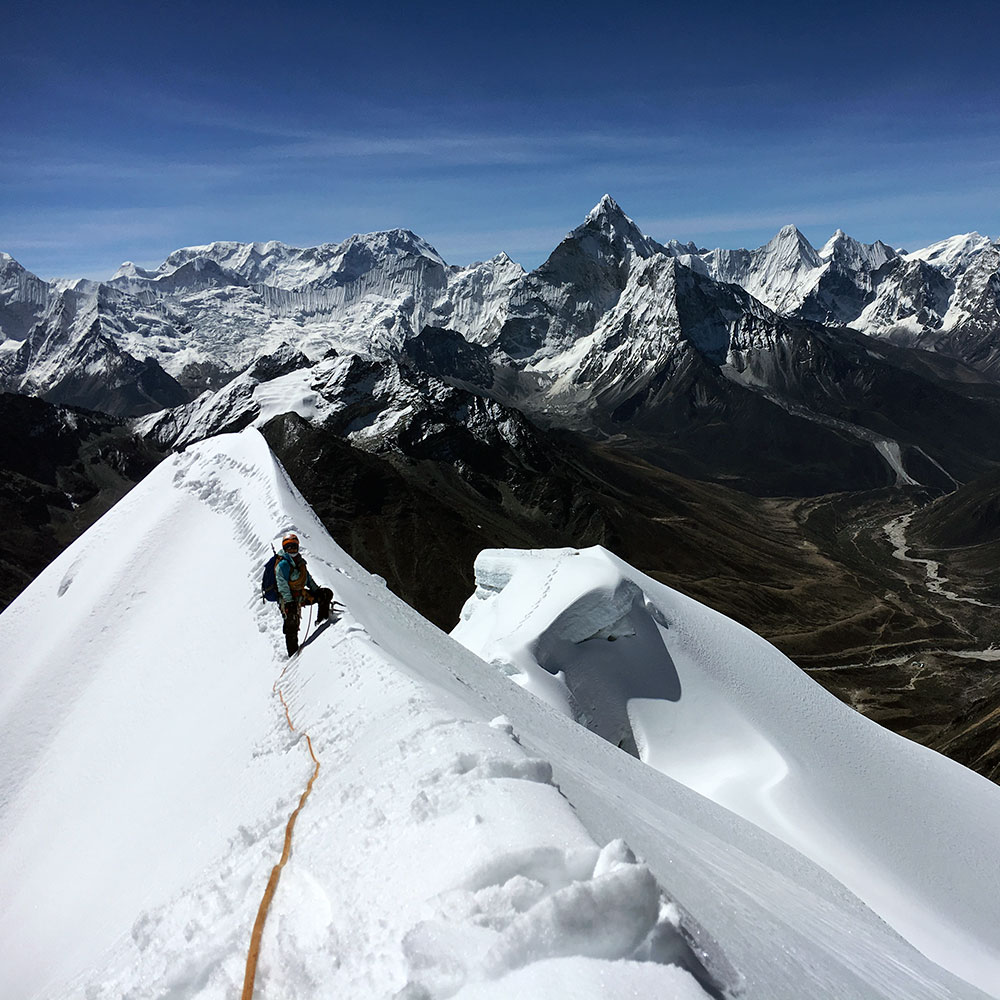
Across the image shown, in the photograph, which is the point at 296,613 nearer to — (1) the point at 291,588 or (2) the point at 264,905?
(1) the point at 291,588

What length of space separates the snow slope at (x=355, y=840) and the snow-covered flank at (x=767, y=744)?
682 centimetres

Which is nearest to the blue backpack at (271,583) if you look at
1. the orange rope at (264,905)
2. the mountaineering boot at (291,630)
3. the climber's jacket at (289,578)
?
the climber's jacket at (289,578)

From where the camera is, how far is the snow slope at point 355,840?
228 inches

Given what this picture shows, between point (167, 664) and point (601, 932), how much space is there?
16114 mm

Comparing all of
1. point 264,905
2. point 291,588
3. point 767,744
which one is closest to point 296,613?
point 291,588

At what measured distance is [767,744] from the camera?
92.5ft

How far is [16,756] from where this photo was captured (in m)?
17.7

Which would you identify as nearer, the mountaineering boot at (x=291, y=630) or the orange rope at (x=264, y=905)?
the orange rope at (x=264, y=905)

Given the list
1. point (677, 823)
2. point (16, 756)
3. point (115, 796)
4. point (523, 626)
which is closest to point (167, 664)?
point (16, 756)

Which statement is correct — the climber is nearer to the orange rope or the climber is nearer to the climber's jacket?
the climber's jacket

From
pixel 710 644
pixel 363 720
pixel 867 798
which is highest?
pixel 363 720

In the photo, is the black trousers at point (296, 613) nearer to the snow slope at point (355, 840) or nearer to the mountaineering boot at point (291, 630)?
the mountaineering boot at point (291, 630)

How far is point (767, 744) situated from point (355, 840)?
2480 cm

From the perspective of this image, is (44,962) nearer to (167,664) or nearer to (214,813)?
(214,813)
